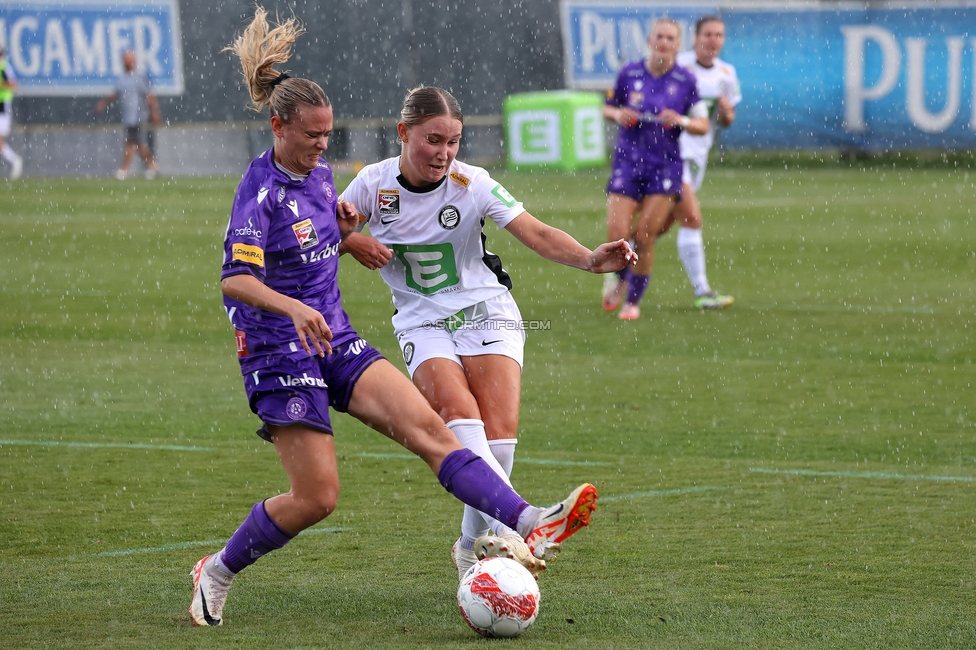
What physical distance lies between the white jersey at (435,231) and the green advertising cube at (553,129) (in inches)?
972

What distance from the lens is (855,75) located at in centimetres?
2838

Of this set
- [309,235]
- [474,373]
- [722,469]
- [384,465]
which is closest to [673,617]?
[474,373]

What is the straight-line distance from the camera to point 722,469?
275 inches

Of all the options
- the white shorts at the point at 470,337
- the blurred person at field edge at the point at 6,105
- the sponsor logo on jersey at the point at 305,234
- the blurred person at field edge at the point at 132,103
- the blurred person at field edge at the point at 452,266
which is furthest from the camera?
the blurred person at field edge at the point at 132,103

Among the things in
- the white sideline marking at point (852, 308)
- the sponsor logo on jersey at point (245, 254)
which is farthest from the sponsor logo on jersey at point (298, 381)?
the white sideline marking at point (852, 308)

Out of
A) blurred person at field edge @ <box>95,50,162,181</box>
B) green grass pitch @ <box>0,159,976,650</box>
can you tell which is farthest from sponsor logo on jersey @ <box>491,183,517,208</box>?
blurred person at field edge @ <box>95,50,162,181</box>

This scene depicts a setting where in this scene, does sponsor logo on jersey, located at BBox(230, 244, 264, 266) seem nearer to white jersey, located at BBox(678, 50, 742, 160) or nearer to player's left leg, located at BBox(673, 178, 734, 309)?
player's left leg, located at BBox(673, 178, 734, 309)

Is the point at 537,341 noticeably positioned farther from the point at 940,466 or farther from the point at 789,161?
the point at 789,161

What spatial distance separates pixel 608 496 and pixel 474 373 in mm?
1397

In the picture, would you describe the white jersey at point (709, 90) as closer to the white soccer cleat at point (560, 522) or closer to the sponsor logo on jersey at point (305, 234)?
the sponsor logo on jersey at point (305, 234)

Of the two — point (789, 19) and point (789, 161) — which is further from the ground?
point (789, 19)

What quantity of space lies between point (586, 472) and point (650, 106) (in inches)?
226

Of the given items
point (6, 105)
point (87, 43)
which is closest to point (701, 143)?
point (6, 105)

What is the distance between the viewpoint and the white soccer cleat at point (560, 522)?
4352 millimetres
